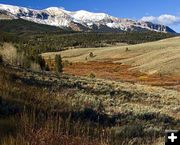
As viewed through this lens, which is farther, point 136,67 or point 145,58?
point 145,58

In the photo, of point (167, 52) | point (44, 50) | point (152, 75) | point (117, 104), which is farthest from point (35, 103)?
point (44, 50)

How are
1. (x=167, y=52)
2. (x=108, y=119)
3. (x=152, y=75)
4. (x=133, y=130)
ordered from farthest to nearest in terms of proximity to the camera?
(x=167, y=52)
(x=152, y=75)
(x=108, y=119)
(x=133, y=130)

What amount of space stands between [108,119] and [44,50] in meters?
168

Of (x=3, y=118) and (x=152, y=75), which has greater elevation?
(x=3, y=118)

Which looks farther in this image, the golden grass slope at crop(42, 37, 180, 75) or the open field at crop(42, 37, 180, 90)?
the golden grass slope at crop(42, 37, 180, 75)

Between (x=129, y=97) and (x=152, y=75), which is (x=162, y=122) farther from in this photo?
(x=152, y=75)

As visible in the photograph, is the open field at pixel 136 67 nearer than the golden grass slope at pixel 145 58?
Yes

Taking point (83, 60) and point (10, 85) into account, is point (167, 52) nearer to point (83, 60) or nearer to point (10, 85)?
point (83, 60)

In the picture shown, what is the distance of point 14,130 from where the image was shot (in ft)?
28.0

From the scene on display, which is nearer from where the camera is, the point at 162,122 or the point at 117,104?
the point at 162,122

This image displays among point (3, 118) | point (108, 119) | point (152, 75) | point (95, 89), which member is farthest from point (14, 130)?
point (152, 75)

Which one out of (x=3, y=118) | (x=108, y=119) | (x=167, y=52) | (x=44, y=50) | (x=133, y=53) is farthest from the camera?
(x=44, y=50)

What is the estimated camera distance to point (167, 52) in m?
108

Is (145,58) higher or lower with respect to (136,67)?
higher
